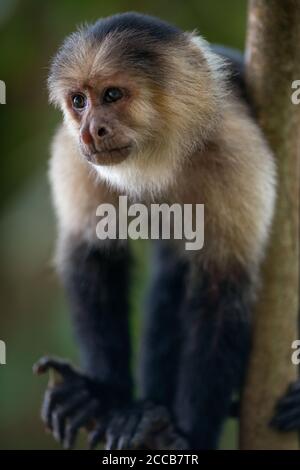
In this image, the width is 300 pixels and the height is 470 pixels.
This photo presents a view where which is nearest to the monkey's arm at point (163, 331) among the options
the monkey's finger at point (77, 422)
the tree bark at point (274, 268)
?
the monkey's finger at point (77, 422)

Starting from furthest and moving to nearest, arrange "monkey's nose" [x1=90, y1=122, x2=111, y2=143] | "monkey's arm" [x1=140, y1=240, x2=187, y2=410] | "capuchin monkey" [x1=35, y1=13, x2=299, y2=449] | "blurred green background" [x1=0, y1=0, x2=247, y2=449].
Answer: "blurred green background" [x1=0, y1=0, x2=247, y2=449] < "monkey's arm" [x1=140, y1=240, x2=187, y2=410] < "capuchin monkey" [x1=35, y1=13, x2=299, y2=449] < "monkey's nose" [x1=90, y1=122, x2=111, y2=143]

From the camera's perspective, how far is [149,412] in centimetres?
409

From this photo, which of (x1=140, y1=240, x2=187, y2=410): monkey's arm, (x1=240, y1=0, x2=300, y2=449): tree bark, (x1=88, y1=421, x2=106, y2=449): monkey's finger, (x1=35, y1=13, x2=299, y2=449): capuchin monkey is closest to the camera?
(x1=35, y1=13, x2=299, y2=449): capuchin monkey

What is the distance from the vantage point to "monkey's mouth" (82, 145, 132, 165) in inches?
138

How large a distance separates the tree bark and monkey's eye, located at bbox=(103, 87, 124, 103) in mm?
782

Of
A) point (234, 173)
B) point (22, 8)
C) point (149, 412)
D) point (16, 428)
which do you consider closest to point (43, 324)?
point (16, 428)

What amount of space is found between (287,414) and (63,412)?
101 cm

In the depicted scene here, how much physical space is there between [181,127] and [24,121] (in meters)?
3.36

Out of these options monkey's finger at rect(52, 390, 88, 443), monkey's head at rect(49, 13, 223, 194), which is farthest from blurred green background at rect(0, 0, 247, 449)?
monkey's head at rect(49, 13, 223, 194)

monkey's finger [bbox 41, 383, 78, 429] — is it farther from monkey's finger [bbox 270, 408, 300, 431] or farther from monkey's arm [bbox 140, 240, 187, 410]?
monkey's finger [bbox 270, 408, 300, 431]

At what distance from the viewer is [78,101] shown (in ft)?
11.7

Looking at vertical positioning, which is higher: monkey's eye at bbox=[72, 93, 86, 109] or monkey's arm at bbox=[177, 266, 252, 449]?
monkey's eye at bbox=[72, 93, 86, 109]

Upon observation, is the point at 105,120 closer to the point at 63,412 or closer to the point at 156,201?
the point at 156,201

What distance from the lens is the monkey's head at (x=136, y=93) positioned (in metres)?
3.48
